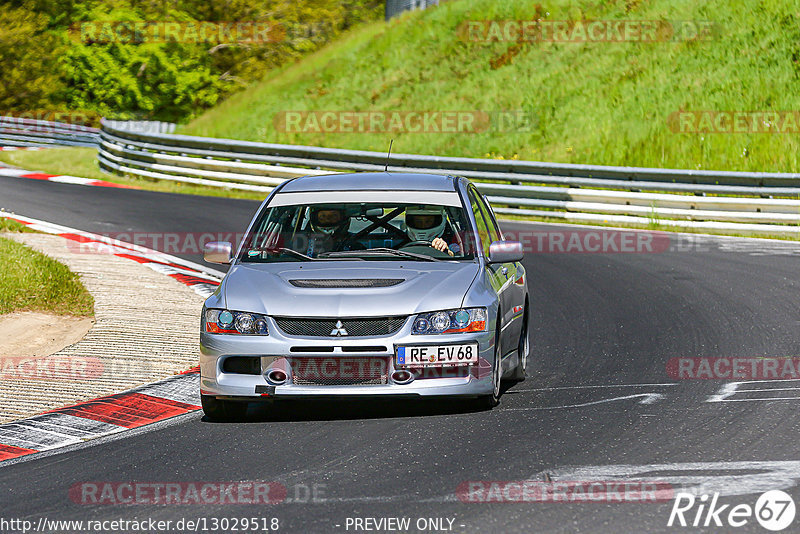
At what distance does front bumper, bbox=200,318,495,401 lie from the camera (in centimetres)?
725

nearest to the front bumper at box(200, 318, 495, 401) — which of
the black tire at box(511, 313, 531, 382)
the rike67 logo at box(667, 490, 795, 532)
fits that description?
the black tire at box(511, 313, 531, 382)

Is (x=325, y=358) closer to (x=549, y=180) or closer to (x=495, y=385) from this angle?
(x=495, y=385)

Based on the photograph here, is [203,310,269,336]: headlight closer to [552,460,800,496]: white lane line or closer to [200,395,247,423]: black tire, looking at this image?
[200,395,247,423]: black tire

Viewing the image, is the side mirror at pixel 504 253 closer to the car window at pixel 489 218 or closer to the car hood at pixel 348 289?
the car hood at pixel 348 289

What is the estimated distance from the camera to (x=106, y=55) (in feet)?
176

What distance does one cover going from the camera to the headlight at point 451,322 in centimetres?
734

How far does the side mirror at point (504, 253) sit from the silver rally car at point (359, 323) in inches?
0.4

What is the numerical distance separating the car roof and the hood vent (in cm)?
139

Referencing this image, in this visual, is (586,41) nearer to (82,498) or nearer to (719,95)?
(719,95)

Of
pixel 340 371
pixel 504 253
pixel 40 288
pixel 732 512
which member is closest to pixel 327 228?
pixel 504 253

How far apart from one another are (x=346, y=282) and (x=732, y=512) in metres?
3.03

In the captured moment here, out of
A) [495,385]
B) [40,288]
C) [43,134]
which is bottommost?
[43,134]

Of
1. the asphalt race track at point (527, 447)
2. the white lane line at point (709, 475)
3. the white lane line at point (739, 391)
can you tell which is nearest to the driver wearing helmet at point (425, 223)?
the asphalt race track at point (527, 447)

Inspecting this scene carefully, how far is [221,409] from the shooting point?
7.77m
